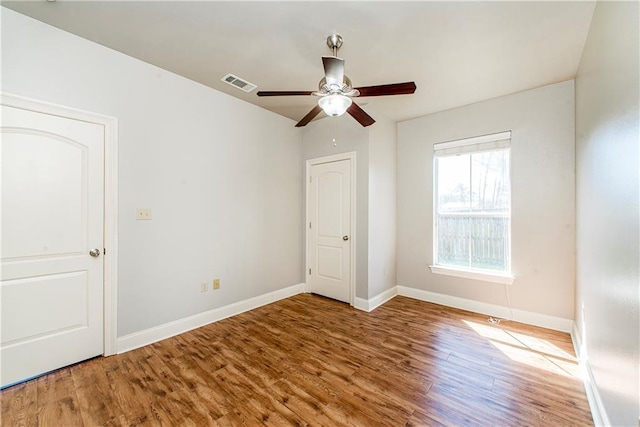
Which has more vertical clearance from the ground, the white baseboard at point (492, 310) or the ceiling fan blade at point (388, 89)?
the ceiling fan blade at point (388, 89)

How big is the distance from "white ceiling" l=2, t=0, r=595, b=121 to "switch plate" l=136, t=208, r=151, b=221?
148 cm

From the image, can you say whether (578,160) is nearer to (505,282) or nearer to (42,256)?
(505,282)

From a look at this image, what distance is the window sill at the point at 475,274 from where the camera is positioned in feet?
10.3

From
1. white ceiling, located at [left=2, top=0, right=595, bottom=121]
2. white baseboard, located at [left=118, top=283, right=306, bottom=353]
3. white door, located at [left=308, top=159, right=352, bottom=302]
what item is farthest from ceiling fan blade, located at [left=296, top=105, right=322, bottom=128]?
white baseboard, located at [left=118, top=283, right=306, bottom=353]

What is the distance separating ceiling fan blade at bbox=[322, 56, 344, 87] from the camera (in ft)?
5.66

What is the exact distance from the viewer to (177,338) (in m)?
2.68

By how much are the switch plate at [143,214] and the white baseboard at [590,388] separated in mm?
3683

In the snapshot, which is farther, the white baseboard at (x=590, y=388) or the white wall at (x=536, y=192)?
the white wall at (x=536, y=192)

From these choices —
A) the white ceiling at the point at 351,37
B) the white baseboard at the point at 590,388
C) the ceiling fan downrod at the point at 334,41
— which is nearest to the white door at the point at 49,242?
the white ceiling at the point at 351,37

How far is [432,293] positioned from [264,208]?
2746 mm

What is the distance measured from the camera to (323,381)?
6.58 feet

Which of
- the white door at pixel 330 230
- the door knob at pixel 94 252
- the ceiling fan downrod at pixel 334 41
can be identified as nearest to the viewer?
the ceiling fan downrod at pixel 334 41

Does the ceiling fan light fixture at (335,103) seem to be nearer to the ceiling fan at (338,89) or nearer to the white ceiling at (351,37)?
the ceiling fan at (338,89)

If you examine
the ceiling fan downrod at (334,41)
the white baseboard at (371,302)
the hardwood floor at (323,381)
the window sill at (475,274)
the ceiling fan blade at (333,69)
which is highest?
the ceiling fan downrod at (334,41)
